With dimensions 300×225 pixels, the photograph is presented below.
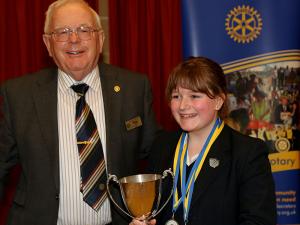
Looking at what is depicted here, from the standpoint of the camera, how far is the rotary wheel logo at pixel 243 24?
3814 millimetres

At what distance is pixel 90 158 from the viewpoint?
2.51 m

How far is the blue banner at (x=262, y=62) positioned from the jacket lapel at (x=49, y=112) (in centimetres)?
159

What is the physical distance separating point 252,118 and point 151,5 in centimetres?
133

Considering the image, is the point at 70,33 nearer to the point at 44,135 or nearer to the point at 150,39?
the point at 44,135

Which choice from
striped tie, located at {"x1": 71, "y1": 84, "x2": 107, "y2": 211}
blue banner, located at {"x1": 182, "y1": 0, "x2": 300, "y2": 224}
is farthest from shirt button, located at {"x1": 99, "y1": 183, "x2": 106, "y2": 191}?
blue banner, located at {"x1": 182, "y1": 0, "x2": 300, "y2": 224}

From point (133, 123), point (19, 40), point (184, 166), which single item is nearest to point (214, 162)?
point (184, 166)

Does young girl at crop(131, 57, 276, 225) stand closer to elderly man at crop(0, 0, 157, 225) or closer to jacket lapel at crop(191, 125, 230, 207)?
jacket lapel at crop(191, 125, 230, 207)

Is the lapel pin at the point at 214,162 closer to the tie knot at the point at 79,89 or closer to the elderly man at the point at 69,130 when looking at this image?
the elderly man at the point at 69,130

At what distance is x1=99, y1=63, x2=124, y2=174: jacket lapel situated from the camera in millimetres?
2564

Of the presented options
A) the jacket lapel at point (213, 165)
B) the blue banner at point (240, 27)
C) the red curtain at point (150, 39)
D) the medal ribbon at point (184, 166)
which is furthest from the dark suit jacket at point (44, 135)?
the red curtain at point (150, 39)

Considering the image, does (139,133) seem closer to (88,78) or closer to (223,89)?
(88,78)

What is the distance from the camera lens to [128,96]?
2691 mm

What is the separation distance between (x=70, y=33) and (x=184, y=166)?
3.12 feet

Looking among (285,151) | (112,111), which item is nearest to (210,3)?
(285,151)
